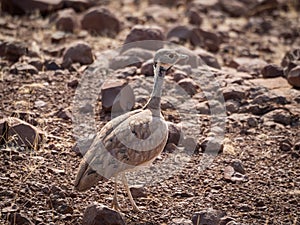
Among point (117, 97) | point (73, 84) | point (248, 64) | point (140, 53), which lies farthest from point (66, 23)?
point (117, 97)

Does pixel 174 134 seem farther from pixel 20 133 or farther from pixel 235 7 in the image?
pixel 235 7

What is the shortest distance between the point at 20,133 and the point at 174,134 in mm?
1541

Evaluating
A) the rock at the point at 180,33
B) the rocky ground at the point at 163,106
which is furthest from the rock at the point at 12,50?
the rock at the point at 180,33

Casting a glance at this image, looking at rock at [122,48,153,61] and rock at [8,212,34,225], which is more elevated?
rock at [122,48,153,61]

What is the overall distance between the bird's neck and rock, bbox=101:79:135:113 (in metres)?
1.30

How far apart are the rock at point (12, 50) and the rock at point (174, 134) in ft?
8.99

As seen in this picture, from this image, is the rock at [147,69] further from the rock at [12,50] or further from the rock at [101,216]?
the rock at [101,216]

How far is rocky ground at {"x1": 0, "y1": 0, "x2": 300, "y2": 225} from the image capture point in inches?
224

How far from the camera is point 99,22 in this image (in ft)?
33.7

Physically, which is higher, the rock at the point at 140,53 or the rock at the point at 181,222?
the rock at the point at 140,53

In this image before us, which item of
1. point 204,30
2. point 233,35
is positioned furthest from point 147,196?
point 233,35

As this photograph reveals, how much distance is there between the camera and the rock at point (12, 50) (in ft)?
28.5

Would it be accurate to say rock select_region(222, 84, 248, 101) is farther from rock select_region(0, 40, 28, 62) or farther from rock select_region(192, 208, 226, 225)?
rock select_region(192, 208, 226, 225)

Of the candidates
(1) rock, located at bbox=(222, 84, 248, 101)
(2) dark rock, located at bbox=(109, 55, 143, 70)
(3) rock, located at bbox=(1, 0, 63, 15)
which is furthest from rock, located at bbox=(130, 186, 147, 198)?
(3) rock, located at bbox=(1, 0, 63, 15)
